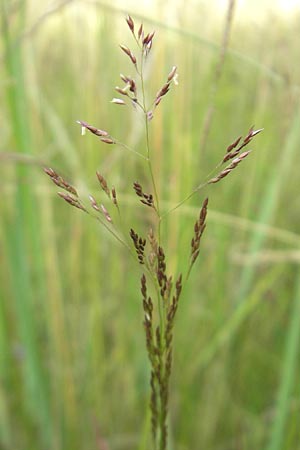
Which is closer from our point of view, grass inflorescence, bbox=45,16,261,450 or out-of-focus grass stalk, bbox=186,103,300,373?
grass inflorescence, bbox=45,16,261,450

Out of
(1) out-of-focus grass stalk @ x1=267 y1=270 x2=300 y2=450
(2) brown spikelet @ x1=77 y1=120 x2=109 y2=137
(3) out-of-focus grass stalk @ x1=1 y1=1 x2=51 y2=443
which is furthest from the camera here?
(3) out-of-focus grass stalk @ x1=1 y1=1 x2=51 y2=443

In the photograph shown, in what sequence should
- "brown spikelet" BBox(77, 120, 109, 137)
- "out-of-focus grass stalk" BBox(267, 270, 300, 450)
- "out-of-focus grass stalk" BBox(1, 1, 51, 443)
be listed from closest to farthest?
"brown spikelet" BBox(77, 120, 109, 137) < "out-of-focus grass stalk" BBox(267, 270, 300, 450) < "out-of-focus grass stalk" BBox(1, 1, 51, 443)

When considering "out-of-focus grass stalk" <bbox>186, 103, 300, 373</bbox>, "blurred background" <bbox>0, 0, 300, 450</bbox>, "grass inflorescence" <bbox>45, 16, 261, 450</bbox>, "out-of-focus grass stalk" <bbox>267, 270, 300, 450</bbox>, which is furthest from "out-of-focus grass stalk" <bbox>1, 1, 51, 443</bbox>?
"grass inflorescence" <bbox>45, 16, 261, 450</bbox>

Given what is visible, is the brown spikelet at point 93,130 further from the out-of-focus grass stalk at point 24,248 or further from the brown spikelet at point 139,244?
the out-of-focus grass stalk at point 24,248

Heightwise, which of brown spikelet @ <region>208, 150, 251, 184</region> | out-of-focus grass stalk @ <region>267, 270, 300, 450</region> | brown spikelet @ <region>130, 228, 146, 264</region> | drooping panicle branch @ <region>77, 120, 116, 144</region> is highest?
drooping panicle branch @ <region>77, 120, 116, 144</region>

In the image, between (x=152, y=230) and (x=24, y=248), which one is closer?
(x=152, y=230)

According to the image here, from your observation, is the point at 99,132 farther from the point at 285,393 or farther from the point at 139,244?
the point at 285,393

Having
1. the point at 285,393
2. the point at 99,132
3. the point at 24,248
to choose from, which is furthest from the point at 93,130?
the point at 24,248

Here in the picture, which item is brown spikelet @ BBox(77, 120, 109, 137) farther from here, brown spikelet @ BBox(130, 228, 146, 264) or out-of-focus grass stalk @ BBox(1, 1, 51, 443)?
out-of-focus grass stalk @ BBox(1, 1, 51, 443)

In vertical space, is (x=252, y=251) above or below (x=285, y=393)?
above
